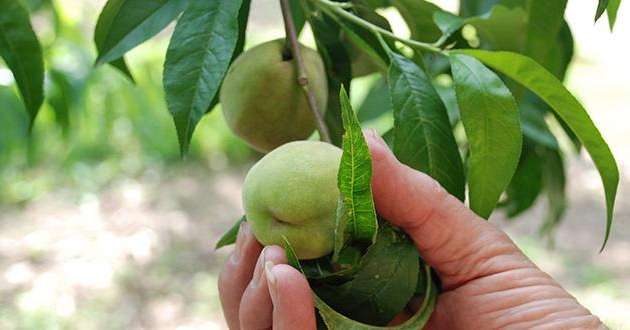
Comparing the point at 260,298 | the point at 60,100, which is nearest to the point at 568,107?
the point at 260,298

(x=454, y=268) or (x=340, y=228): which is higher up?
(x=340, y=228)

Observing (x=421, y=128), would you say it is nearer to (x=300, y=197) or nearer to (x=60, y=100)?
(x=300, y=197)

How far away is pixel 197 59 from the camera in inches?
23.7

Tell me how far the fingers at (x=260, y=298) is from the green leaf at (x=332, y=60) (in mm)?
192

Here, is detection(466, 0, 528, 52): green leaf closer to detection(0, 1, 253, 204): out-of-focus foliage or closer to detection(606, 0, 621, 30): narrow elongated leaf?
detection(606, 0, 621, 30): narrow elongated leaf

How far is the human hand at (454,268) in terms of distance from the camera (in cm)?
64

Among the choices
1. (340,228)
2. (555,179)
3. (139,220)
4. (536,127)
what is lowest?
(139,220)

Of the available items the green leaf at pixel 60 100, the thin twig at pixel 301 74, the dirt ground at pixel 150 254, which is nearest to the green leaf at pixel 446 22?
the thin twig at pixel 301 74

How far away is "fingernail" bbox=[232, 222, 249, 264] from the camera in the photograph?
68 centimetres

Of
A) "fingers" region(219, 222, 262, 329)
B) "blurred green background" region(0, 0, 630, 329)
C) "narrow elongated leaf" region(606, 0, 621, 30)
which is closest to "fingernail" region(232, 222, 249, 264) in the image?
"fingers" region(219, 222, 262, 329)

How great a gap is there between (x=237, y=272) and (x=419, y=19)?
297 millimetres

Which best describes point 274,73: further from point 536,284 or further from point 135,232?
point 135,232

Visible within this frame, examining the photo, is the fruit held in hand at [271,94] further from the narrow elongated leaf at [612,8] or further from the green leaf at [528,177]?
the green leaf at [528,177]

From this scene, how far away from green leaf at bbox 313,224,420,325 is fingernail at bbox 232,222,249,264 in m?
0.11
